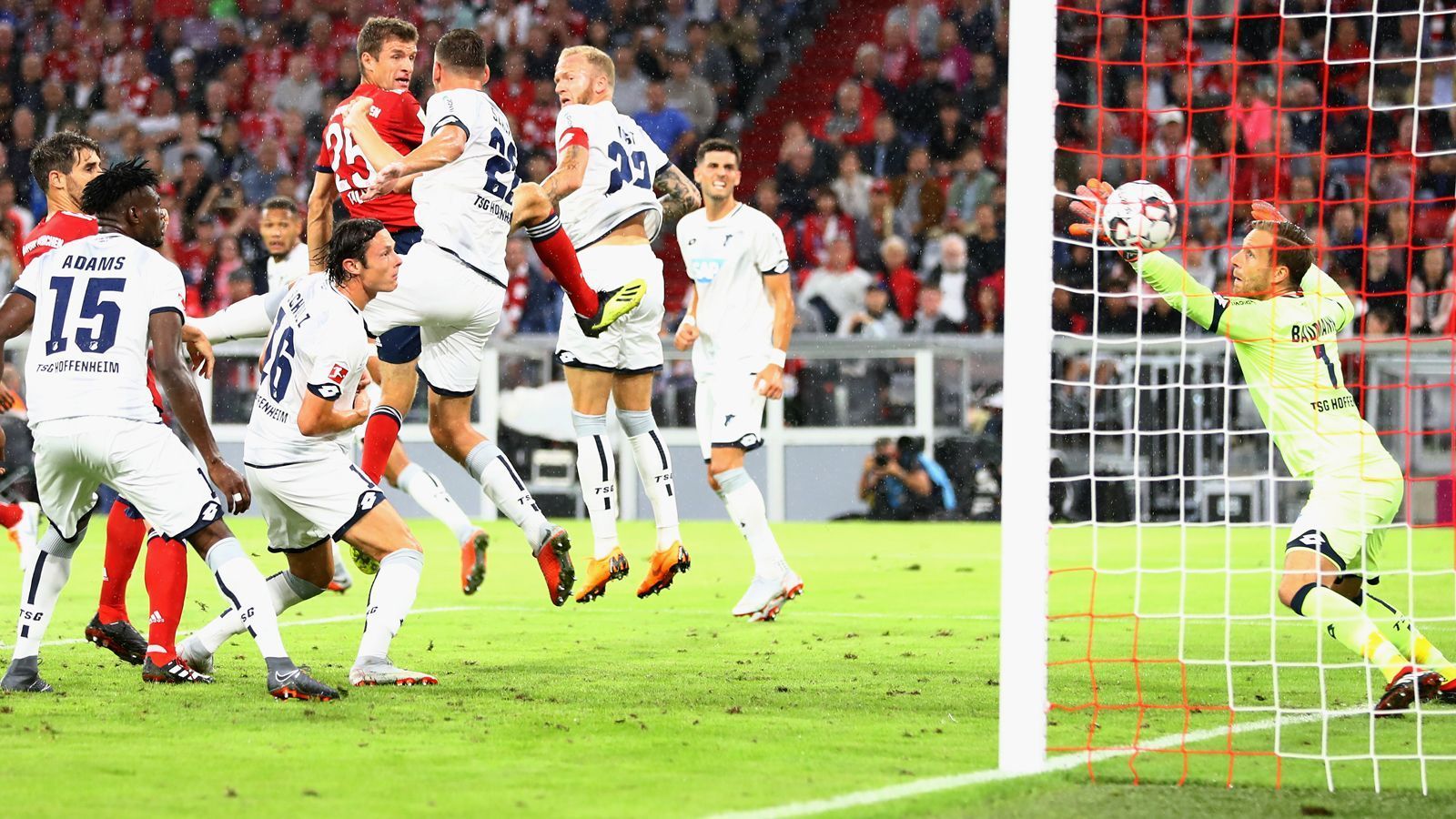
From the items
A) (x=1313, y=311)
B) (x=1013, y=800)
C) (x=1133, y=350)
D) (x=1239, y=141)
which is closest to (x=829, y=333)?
(x=1133, y=350)

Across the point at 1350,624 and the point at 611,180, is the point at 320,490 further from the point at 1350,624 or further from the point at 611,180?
the point at 1350,624

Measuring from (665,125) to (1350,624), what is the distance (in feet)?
45.4

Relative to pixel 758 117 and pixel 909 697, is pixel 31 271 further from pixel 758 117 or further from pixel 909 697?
pixel 758 117

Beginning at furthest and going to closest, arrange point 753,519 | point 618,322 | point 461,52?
point 753,519 → point 618,322 → point 461,52

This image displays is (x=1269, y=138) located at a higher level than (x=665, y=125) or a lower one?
lower

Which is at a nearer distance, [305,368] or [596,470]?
[305,368]

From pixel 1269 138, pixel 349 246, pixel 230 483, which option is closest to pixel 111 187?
pixel 349 246

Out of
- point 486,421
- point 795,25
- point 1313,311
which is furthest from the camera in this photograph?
point 795,25

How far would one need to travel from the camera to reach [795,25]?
20.7m

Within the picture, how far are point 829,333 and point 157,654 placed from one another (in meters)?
10.7

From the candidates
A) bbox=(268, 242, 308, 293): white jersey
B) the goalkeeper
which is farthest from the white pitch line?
bbox=(268, 242, 308, 293): white jersey

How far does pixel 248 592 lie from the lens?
5.66m

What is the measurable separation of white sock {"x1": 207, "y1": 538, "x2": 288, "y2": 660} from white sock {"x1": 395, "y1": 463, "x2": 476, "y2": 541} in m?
1.13

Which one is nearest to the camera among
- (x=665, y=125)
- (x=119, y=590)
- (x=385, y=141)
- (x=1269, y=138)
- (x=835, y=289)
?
(x=119, y=590)
